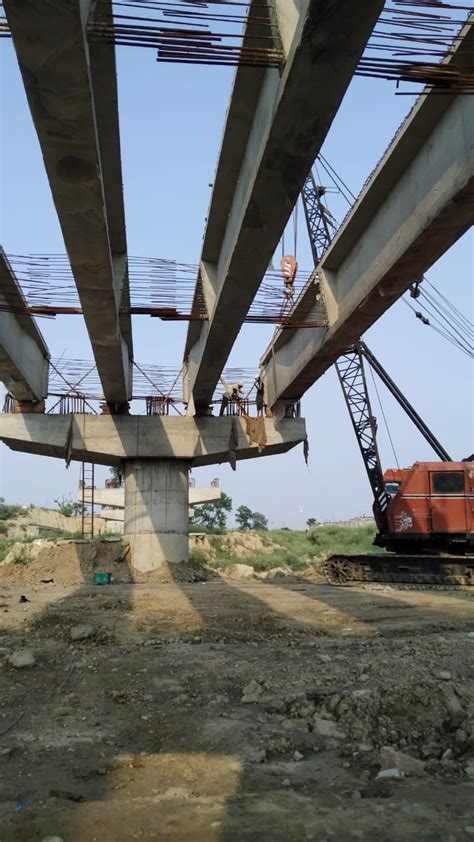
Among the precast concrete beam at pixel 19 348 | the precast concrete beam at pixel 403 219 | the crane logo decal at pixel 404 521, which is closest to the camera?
the precast concrete beam at pixel 403 219

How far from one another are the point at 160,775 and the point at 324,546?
41.4 m

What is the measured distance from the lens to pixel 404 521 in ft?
66.9

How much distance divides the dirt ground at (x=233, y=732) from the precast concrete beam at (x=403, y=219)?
5.23 metres

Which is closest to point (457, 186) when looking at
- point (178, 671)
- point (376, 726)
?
point (376, 726)

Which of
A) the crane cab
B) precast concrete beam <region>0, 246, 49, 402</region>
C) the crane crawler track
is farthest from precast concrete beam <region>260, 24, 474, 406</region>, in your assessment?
the crane crawler track

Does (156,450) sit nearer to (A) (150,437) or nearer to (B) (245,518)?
(A) (150,437)

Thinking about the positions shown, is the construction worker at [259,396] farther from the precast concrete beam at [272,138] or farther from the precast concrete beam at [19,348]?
the precast concrete beam at [272,138]

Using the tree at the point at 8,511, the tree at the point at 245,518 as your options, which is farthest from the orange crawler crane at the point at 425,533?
the tree at the point at 245,518

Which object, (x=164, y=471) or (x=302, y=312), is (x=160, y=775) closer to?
(x=302, y=312)

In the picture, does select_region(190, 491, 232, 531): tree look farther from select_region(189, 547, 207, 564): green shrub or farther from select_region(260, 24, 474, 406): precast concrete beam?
select_region(260, 24, 474, 406): precast concrete beam

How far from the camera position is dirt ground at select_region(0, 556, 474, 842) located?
11.6 ft

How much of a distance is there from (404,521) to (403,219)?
13.2m

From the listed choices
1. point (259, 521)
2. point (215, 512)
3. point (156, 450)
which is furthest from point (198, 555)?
point (259, 521)

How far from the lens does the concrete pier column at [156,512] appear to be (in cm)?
1911
